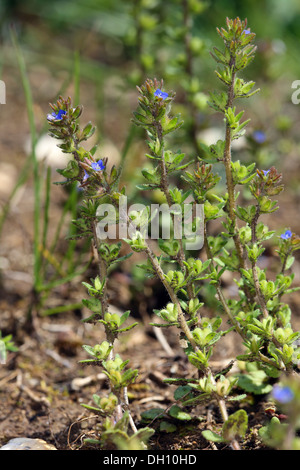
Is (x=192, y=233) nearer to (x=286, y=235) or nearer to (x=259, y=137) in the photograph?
(x=286, y=235)

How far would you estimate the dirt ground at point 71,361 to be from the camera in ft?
6.62

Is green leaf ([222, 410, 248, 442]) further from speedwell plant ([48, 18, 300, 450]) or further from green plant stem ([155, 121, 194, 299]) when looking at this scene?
green plant stem ([155, 121, 194, 299])

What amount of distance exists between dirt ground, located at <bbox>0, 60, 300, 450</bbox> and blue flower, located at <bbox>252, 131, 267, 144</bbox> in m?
0.49

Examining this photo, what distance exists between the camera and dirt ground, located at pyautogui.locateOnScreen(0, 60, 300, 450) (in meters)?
2.02

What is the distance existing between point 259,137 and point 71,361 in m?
1.61

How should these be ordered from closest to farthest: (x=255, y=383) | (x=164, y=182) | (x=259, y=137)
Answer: (x=164, y=182) < (x=255, y=383) < (x=259, y=137)

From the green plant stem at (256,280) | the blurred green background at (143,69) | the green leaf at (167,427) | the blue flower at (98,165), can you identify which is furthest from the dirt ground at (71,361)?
the blue flower at (98,165)

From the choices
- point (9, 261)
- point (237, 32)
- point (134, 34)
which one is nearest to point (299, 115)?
point (134, 34)

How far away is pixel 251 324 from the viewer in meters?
1.74

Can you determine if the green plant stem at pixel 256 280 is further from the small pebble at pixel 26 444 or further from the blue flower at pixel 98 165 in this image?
the small pebble at pixel 26 444

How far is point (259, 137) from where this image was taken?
319 centimetres

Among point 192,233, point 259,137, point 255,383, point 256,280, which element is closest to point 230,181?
point 192,233

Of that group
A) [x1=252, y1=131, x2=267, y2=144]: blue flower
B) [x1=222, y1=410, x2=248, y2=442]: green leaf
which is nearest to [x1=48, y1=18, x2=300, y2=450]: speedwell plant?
[x1=222, y1=410, x2=248, y2=442]: green leaf

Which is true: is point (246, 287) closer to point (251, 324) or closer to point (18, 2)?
point (251, 324)
